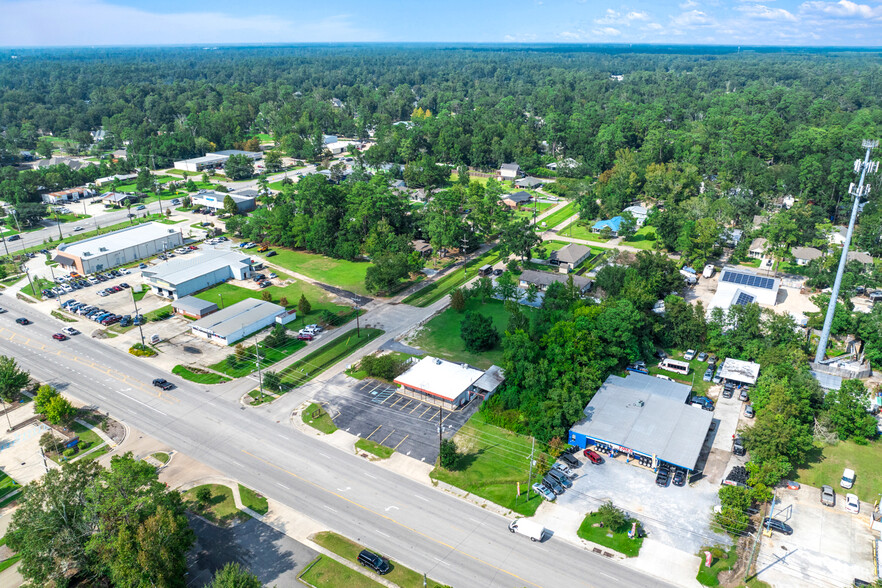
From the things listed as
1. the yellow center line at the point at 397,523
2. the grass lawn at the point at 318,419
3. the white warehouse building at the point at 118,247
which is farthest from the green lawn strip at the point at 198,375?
the white warehouse building at the point at 118,247

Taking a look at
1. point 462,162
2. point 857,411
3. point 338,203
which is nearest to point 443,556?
point 857,411

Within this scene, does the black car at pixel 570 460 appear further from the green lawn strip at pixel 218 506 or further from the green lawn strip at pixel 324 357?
the green lawn strip at pixel 324 357

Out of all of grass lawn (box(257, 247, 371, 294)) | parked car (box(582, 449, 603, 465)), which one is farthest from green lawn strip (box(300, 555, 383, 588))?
grass lawn (box(257, 247, 371, 294))

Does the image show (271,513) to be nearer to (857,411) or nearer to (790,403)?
(790,403)

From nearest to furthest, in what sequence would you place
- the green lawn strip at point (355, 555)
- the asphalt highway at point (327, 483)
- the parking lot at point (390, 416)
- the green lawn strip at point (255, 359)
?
the green lawn strip at point (355, 555) → the asphalt highway at point (327, 483) → the parking lot at point (390, 416) → the green lawn strip at point (255, 359)

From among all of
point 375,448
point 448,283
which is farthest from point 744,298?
point 375,448

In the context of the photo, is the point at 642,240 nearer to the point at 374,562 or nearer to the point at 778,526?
the point at 778,526
